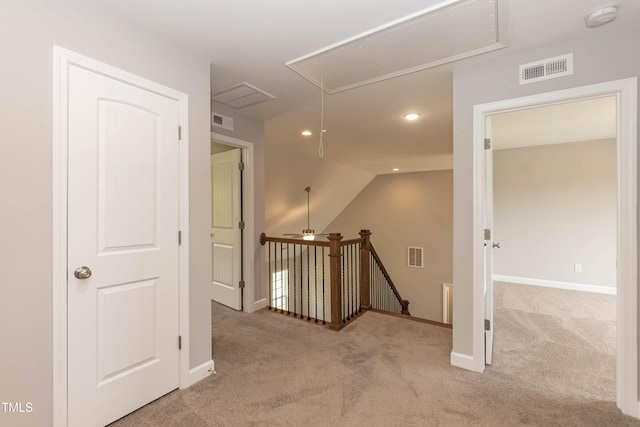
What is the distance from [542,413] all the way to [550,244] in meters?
4.27

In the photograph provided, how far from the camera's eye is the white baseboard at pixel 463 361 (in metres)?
2.29

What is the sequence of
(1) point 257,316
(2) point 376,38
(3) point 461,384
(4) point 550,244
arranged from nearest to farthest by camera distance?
(2) point 376,38
(3) point 461,384
(1) point 257,316
(4) point 550,244

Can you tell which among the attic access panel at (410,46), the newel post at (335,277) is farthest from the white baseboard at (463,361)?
the attic access panel at (410,46)

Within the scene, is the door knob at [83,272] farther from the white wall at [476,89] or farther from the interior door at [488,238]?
the interior door at [488,238]

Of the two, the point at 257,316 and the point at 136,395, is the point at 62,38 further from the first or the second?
the point at 257,316

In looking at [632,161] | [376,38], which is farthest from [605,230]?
[376,38]

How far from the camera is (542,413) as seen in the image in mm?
1824

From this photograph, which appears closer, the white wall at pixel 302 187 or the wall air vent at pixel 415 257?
the white wall at pixel 302 187

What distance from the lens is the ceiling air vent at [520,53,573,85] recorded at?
6.48 ft

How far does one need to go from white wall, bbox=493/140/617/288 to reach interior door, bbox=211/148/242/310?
15.8 ft

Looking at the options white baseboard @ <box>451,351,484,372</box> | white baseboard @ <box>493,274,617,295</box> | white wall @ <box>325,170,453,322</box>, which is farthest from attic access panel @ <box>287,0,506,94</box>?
white wall @ <box>325,170,453,322</box>

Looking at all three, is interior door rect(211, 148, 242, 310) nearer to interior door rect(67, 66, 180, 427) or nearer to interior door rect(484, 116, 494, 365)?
interior door rect(67, 66, 180, 427)

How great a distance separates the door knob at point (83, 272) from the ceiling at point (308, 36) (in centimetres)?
149

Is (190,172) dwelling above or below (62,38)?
below
